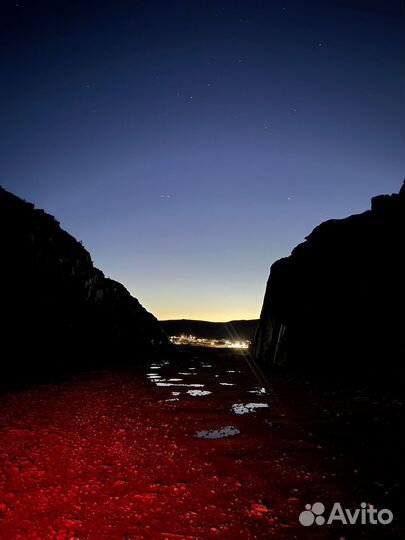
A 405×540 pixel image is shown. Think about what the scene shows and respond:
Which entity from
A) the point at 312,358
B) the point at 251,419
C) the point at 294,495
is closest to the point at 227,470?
the point at 294,495

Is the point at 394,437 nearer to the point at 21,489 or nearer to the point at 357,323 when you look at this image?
the point at 21,489

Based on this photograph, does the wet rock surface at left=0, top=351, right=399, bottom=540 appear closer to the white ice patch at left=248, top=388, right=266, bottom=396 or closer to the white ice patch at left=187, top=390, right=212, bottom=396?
the white ice patch at left=187, top=390, right=212, bottom=396

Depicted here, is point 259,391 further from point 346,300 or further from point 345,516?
point 346,300

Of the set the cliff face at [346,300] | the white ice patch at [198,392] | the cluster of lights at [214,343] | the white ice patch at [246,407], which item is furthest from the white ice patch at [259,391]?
the cluster of lights at [214,343]

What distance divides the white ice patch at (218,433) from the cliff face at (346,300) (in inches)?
390

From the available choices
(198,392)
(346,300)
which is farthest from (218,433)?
(346,300)

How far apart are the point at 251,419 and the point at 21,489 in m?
5.49

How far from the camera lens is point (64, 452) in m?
5.40

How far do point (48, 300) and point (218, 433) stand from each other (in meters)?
19.8

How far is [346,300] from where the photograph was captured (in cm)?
1855

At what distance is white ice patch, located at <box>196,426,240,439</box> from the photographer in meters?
6.57

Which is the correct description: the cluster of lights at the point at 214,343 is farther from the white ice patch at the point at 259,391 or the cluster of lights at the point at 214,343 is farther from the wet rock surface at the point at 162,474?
the wet rock surface at the point at 162,474

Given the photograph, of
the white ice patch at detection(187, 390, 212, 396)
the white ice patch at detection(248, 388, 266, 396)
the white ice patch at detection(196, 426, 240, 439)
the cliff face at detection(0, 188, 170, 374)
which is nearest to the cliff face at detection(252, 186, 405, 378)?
the white ice patch at detection(248, 388, 266, 396)

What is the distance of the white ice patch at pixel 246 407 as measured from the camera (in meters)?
8.90
